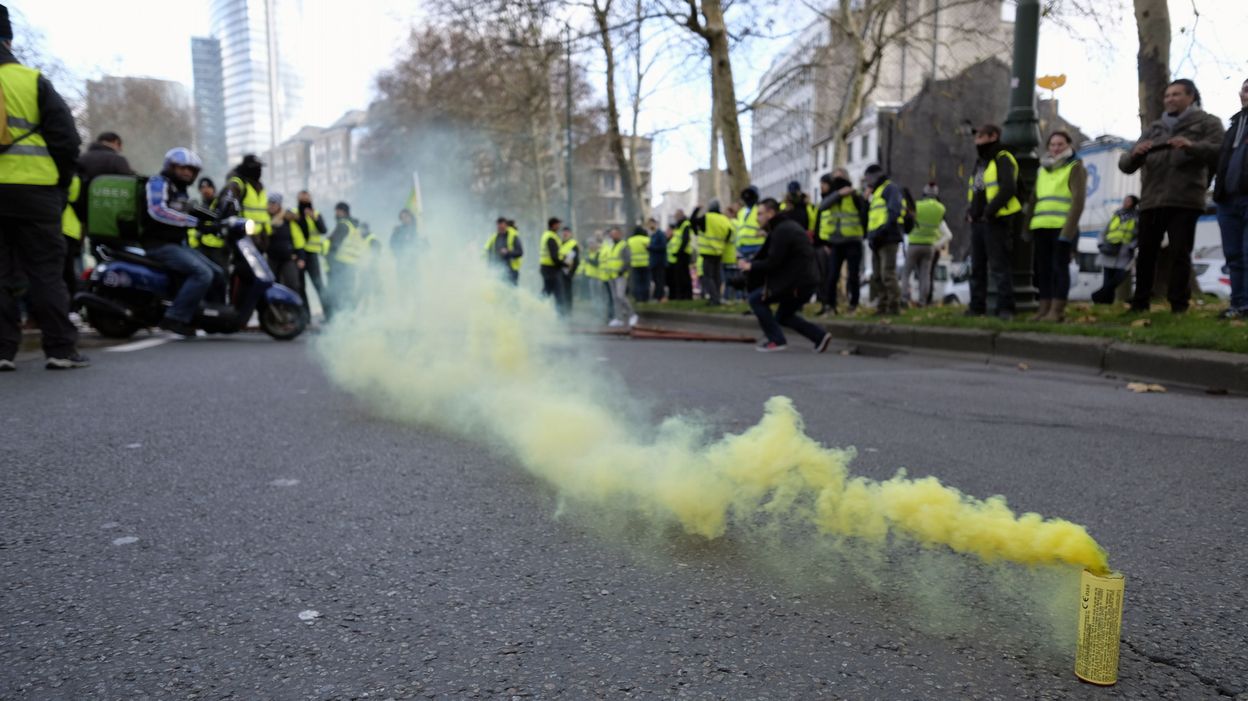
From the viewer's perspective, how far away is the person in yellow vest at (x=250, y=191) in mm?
9026

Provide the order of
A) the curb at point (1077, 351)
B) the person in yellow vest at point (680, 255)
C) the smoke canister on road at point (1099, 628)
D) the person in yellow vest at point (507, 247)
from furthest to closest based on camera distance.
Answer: the person in yellow vest at point (680, 255), the person in yellow vest at point (507, 247), the curb at point (1077, 351), the smoke canister on road at point (1099, 628)

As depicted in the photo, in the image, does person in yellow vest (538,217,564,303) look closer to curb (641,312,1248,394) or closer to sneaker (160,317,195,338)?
curb (641,312,1248,394)

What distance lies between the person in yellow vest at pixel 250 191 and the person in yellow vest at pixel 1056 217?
839cm

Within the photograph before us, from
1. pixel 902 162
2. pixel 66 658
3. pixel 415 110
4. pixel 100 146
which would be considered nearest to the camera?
pixel 66 658

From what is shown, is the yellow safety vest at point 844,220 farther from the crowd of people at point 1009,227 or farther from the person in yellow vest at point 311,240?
the person in yellow vest at point 311,240

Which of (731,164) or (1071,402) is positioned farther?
(731,164)

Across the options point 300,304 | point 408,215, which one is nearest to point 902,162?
A: point 408,215

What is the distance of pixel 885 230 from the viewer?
9812 millimetres

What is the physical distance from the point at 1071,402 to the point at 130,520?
4.95 m

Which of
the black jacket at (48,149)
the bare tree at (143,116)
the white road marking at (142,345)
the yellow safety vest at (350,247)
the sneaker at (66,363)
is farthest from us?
the bare tree at (143,116)

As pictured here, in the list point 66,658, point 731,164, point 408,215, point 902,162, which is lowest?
point 66,658

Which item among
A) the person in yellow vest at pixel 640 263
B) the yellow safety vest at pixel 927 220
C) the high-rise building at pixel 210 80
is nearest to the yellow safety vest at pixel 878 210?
the yellow safety vest at pixel 927 220

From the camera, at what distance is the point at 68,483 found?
9.16ft

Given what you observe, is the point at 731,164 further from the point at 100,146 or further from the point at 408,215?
the point at 100,146
